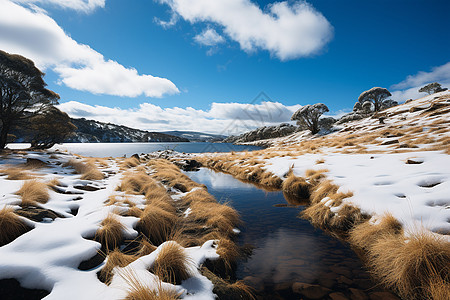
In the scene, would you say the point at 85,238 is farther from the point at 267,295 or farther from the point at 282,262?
the point at 282,262

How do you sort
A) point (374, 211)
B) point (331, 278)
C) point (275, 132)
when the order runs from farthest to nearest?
point (275, 132)
point (374, 211)
point (331, 278)

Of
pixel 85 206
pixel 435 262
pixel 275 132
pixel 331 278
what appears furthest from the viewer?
pixel 275 132

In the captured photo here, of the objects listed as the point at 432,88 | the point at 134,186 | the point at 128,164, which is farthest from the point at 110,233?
the point at 432,88

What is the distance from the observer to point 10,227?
339cm

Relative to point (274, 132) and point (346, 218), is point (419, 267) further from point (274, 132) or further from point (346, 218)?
point (274, 132)

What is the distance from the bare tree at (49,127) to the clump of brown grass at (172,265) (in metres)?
17.0

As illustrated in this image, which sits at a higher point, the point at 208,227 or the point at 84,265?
the point at 84,265

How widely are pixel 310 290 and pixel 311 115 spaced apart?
3667cm

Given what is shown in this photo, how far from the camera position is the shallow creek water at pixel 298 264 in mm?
3135

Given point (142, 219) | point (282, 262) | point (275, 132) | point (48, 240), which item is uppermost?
point (275, 132)

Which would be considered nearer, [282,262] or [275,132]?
[282,262]

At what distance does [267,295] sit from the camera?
310 cm

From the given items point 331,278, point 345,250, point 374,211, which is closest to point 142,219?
point 331,278

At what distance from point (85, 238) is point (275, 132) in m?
88.0
